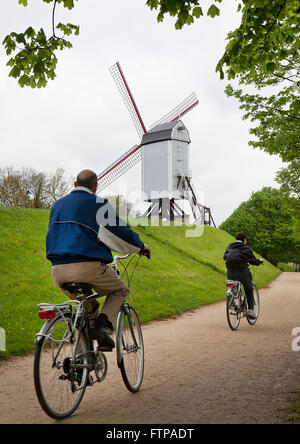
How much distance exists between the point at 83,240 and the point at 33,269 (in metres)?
10.4

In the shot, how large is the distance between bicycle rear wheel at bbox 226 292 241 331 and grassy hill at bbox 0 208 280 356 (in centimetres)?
233

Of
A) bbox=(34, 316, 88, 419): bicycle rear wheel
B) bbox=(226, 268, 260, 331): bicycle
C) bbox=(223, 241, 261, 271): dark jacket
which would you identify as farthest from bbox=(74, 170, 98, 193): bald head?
bbox=(223, 241, 261, 271): dark jacket

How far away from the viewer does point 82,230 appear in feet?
13.5

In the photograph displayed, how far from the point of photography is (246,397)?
4.68m

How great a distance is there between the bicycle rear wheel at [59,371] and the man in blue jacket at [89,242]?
0.95ft

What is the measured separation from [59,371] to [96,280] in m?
0.90

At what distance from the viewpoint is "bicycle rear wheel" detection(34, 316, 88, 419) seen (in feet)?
12.4

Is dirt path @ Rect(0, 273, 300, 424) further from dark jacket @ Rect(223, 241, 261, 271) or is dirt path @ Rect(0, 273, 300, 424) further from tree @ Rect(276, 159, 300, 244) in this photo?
tree @ Rect(276, 159, 300, 244)

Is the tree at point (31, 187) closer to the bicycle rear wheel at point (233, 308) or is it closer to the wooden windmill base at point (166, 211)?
the wooden windmill base at point (166, 211)

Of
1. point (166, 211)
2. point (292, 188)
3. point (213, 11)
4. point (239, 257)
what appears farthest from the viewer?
point (166, 211)

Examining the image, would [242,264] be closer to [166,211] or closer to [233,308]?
[233,308]

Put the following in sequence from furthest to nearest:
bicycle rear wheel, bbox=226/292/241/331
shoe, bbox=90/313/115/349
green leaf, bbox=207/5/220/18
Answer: bicycle rear wheel, bbox=226/292/241/331 < green leaf, bbox=207/5/220/18 < shoe, bbox=90/313/115/349

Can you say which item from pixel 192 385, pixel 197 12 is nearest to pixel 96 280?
pixel 192 385
